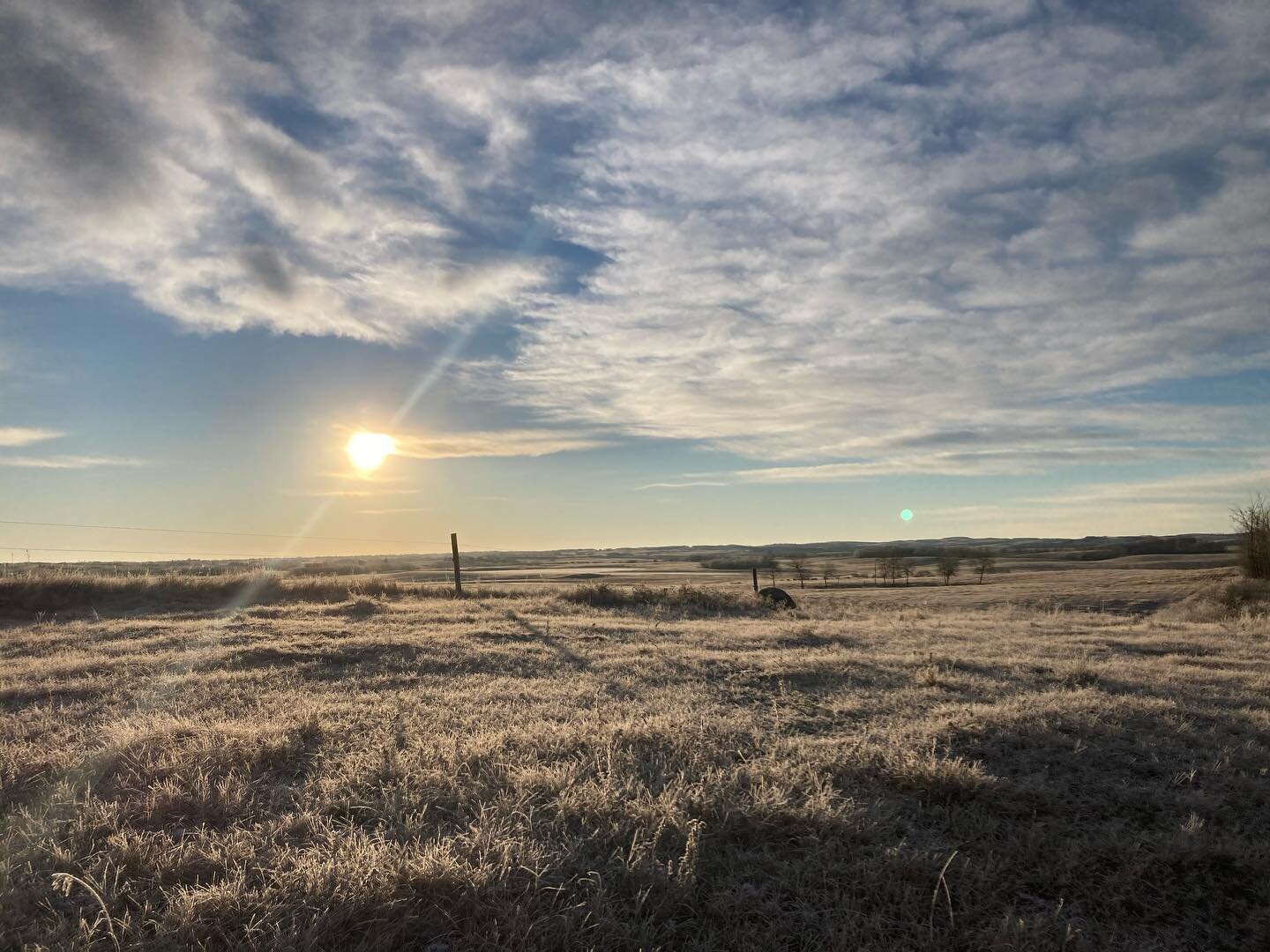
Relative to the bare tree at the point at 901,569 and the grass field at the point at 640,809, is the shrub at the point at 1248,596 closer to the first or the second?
the grass field at the point at 640,809

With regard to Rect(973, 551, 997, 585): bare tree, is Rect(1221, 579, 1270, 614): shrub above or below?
above

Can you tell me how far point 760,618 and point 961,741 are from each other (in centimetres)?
1445

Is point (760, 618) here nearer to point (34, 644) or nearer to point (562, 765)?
point (562, 765)

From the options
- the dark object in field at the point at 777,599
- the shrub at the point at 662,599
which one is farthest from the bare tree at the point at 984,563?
the shrub at the point at 662,599

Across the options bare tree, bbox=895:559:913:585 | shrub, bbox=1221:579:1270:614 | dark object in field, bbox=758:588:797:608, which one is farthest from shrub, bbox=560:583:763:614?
bare tree, bbox=895:559:913:585

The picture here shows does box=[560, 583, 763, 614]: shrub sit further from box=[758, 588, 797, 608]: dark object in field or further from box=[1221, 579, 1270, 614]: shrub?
box=[1221, 579, 1270, 614]: shrub

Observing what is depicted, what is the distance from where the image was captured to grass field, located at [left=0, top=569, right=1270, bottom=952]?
3.71m

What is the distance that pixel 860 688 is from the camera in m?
9.03

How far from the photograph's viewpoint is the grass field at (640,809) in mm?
3707

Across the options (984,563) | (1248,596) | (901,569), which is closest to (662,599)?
(1248,596)

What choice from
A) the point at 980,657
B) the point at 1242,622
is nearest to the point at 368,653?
the point at 980,657

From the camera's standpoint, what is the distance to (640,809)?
185 inches

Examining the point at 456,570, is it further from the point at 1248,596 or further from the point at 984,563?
the point at 984,563

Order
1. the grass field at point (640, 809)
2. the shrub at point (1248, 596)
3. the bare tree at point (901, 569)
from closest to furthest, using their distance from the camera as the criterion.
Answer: the grass field at point (640, 809) < the shrub at point (1248, 596) < the bare tree at point (901, 569)
